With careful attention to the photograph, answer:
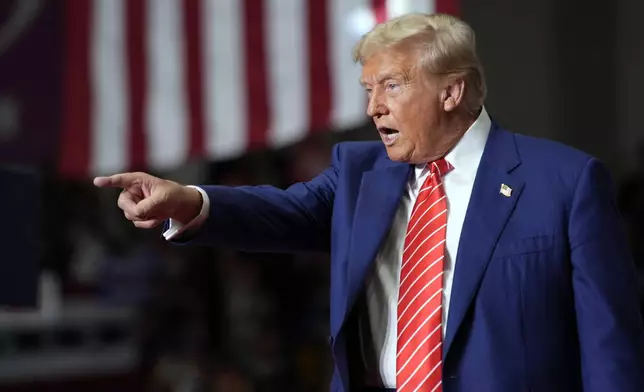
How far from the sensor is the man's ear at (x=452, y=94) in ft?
4.34

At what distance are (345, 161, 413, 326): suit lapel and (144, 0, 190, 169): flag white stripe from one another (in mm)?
1974

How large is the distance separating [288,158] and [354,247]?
3.15 metres

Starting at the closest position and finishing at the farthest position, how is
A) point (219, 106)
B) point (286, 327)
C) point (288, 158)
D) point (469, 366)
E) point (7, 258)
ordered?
point (469, 366) → point (7, 258) → point (219, 106) → point (286, 327) → point (288, 158)

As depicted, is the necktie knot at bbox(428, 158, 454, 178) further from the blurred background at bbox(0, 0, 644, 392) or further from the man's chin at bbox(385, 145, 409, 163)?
the blurred background at bbox(0, 0, 644, 392)

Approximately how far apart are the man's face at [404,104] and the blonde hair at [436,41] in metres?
0.01

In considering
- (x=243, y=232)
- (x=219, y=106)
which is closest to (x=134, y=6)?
(x=219, y=106)

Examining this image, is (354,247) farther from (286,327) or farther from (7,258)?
(286,327)

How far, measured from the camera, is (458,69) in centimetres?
132

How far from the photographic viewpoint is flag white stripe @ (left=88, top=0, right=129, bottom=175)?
3354 mm

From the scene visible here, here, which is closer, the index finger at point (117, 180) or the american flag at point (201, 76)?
the index finger at point (117, 180)

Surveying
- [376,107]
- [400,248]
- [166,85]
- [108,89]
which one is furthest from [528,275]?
[108,89]

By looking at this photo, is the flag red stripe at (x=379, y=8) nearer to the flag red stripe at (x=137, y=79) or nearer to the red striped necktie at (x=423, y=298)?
the flag red stripe at (x=137, y=79)

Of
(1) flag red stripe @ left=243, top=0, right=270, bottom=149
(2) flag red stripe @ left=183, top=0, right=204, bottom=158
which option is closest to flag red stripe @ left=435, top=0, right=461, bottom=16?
(1) flag red stripe @ left=243, top=0, right=270, bottom=149

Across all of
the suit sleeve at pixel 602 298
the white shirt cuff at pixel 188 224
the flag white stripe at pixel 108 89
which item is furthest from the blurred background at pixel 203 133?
the suit sleeve at pixel 602 298
